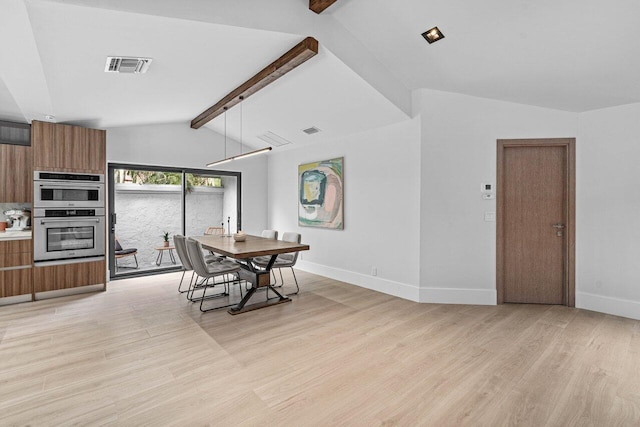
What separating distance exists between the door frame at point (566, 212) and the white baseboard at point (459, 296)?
0.41 feet

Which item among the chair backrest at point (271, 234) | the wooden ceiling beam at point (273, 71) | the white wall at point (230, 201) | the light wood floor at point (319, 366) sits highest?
the wooden ceiling beam at point (273, 71)

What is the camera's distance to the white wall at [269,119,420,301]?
4.38 metres

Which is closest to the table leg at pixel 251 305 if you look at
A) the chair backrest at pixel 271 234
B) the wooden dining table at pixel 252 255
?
the wooden dining table at pixel 252 255

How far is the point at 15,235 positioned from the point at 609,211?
24.8ft

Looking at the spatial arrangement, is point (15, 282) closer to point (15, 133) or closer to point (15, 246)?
point (15, 246)

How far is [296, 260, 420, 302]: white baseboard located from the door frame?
1126 millimetres

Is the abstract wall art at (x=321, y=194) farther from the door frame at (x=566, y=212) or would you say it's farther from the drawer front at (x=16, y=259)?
the drawer front at (x=16, y=259)

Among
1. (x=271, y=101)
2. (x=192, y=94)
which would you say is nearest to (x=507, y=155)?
(x=271, y=101)

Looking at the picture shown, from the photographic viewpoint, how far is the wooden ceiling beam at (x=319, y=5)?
292 centimetres

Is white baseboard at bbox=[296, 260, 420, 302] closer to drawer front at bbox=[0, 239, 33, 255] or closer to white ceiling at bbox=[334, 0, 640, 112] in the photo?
white ceiling at bbox=[334, 0, 640, 112]

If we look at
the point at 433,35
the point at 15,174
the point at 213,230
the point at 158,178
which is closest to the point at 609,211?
the point at 433,35

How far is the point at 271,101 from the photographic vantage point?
467 cm

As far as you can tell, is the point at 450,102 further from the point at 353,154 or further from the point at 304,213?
the point at 304,213

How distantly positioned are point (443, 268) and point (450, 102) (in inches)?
88.0
